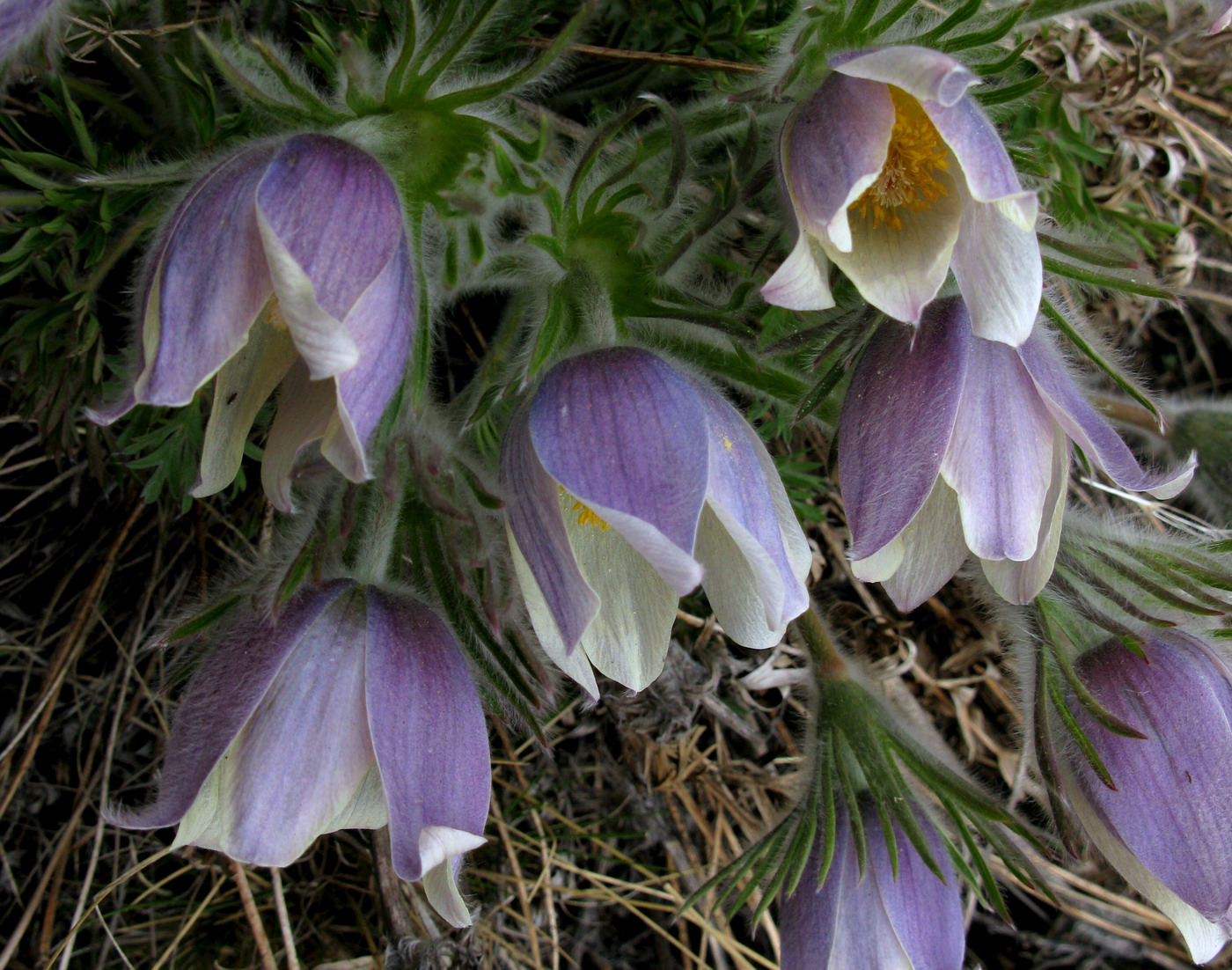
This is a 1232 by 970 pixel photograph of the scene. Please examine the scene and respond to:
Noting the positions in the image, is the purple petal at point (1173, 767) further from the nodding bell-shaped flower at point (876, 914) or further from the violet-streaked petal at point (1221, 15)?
the violet-streaked petal at point (1221, 15)

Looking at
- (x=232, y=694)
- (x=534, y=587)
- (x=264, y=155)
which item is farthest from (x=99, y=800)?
(x=264, y=155)

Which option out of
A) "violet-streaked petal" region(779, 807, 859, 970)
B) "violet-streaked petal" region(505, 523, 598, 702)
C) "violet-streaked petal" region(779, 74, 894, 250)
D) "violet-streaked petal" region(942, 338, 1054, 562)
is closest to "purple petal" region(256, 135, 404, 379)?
"violet-streaked petal" region(505, 523, 598, 702)

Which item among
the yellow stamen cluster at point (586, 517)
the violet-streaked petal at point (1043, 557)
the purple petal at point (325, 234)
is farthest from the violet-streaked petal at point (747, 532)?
the purple petal at point (325, 234)

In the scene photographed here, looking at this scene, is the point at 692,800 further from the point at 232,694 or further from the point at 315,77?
the point at 315,77

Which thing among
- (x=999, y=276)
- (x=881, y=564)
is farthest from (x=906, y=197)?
(x=881, y=564)

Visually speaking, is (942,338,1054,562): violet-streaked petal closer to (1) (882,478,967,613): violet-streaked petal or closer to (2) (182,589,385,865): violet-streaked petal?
(1) (882,478,967,613): violet-streaked petal
